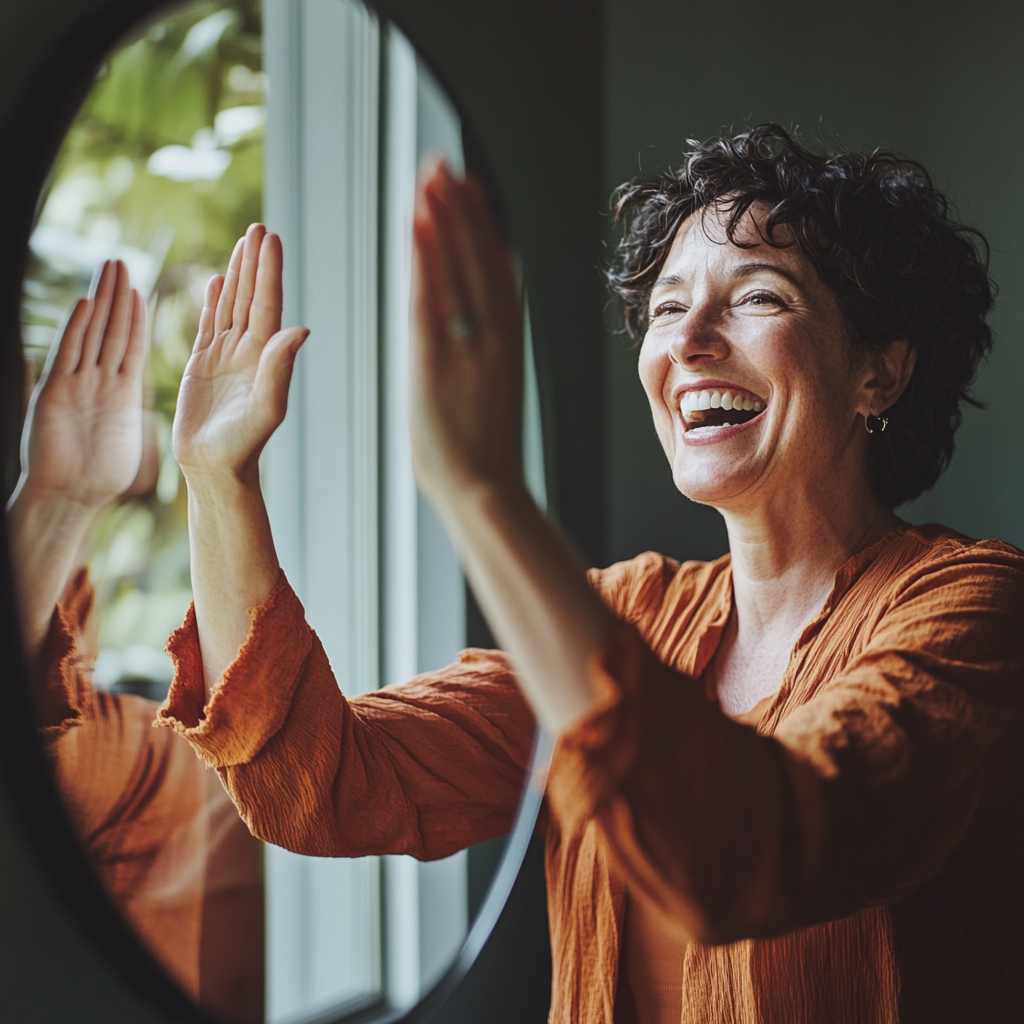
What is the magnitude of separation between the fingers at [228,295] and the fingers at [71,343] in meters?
0.07

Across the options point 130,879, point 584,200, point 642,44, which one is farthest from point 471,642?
point 642,44

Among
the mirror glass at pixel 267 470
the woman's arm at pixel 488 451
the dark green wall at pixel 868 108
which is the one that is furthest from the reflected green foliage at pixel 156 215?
the dark green wall at pixel 868 108

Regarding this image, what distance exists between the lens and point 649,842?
44 centimetres

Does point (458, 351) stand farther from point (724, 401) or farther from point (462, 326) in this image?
point (724, 401)

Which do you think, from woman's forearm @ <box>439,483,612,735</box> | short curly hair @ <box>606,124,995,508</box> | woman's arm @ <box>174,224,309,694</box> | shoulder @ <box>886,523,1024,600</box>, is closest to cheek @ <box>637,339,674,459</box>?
short curly hair @ <box>606,124,995,508</box>

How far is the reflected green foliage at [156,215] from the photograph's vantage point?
1.76 feet

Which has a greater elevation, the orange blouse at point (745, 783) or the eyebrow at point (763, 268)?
the eyebrow at point (763, 268)

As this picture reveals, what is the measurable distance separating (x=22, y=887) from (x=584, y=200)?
44.3 inches

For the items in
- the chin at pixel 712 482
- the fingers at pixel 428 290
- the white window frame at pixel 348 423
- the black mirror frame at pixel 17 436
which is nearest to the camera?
the fingers at pixel 428 290

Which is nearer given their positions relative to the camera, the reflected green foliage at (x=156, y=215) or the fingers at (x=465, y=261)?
the fingers at (x=465, y=261)

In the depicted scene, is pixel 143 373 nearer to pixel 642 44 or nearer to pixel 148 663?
Answer: pixel 148 663

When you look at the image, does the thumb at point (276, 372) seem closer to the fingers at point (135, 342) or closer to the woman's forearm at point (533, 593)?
the fingers at point (135, 342)

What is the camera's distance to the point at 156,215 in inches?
22.4

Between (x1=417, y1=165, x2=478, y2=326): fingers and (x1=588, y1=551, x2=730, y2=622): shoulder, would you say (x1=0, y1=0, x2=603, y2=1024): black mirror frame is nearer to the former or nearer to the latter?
(x1=417, y1=165, x2=478, y2=326): fingers
